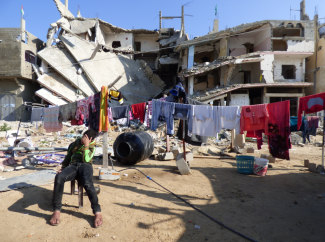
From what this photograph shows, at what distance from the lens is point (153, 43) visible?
2725 centimetres

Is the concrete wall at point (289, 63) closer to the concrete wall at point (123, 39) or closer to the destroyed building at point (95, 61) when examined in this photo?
the destroyed building at point (95, 61)

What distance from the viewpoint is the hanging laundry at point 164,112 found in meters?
6.35

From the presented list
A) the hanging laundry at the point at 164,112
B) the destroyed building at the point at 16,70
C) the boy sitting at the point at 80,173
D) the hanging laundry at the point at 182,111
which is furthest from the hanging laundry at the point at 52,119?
the destroyed building at the point at 16,70

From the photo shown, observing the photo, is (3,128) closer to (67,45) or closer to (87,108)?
(67,45)

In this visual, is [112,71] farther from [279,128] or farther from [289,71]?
[289,71]

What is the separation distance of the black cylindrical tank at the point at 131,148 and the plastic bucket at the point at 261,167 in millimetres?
4253

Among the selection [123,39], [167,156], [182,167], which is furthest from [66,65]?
[182,167]

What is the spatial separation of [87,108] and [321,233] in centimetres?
694

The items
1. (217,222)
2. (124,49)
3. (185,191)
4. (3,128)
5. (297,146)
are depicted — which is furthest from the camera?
(124,49)

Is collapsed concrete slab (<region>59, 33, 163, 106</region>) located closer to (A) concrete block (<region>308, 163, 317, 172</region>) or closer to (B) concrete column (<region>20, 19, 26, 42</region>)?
(B) concrete column (<region>20, 19, 26, 42</region>)

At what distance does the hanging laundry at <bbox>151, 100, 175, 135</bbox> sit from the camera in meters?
6.35

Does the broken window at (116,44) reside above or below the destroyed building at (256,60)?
above

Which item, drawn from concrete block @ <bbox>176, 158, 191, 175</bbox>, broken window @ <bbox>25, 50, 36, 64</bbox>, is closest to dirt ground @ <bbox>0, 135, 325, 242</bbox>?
concrete block @ <bbox>176, 158, 191, 175</bbox>

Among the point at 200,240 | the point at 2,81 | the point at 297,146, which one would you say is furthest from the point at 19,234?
the point at 2,81
